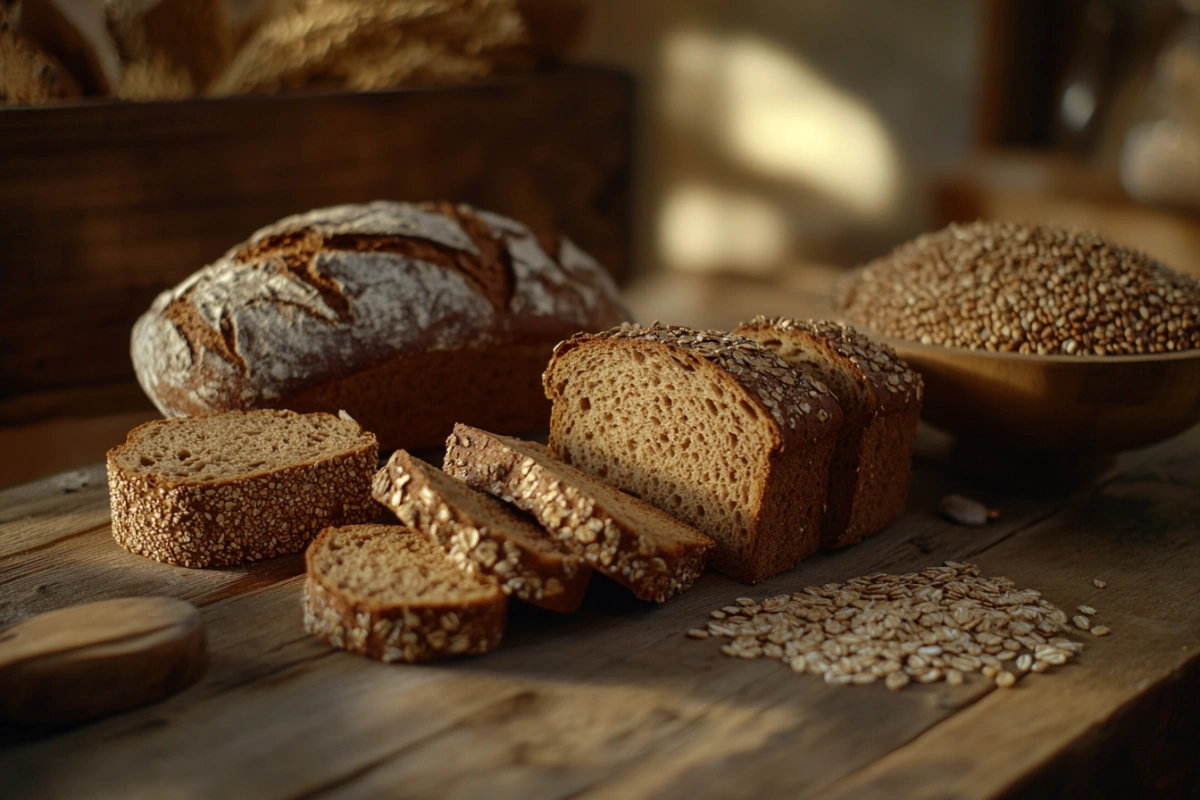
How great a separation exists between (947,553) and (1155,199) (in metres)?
2.65

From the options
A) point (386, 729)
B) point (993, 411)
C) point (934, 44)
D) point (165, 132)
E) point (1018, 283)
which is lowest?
point (386, 729)

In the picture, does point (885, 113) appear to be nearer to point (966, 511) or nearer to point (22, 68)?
point (966, 511)

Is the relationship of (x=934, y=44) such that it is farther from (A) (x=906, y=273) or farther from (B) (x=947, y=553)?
(B) (x=947, y=553)

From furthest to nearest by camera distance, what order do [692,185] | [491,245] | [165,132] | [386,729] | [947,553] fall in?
1. [692,185]
2. [165,132]
3. [491,245]
4. [947,553]
5. [386,729]

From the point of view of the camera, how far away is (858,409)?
6.56 feet

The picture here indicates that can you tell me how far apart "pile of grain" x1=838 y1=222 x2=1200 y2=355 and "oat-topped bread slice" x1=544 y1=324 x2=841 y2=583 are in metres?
0.42

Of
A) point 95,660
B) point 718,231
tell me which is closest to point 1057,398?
point 95,660

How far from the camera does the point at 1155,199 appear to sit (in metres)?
3.99

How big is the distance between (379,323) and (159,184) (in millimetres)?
1193

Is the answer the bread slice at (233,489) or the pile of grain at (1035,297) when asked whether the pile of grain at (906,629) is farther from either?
the bread slice at (233,489)

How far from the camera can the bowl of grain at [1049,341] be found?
205cm

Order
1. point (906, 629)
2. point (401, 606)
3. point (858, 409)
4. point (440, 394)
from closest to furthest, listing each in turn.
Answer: point (401, 606), point (906, 629), point (858, 409), point (440, 394)

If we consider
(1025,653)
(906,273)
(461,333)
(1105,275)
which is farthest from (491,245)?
(1025,653)

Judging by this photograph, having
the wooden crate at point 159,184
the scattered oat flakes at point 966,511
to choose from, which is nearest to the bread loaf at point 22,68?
the wooden crate at point 159,184
